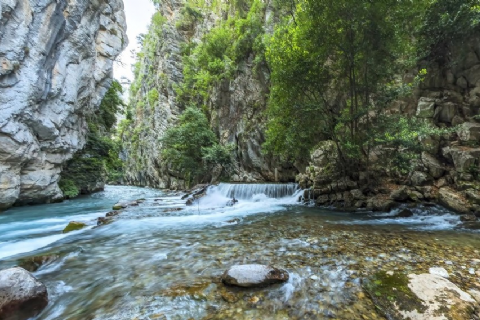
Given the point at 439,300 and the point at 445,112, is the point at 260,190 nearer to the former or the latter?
the point at 445,112

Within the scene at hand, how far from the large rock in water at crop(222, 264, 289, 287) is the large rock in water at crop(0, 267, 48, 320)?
6.70 feet

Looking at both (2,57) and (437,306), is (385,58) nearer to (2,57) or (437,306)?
(437,306)

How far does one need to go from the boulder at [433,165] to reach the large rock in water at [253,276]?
8.21m

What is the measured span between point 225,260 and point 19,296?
246 cm

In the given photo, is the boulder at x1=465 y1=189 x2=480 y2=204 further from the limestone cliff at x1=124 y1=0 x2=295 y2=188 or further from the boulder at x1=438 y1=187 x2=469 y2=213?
the limestone cliff at x1=124 y1=0 x2=295 y2=188

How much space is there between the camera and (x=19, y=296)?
2.22m

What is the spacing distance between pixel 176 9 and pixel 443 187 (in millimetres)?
41376

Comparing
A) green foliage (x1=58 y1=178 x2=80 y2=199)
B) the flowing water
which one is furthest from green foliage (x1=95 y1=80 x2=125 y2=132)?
the flowing water

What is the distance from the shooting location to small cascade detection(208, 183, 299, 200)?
40.9 ft

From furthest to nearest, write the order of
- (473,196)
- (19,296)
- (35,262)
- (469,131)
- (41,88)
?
1. (41,88)
2. (469,131)
3. (473,196)
4. (35,262)
5. (19,296)

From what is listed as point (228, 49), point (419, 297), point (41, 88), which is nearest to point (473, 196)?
point (419, 297)

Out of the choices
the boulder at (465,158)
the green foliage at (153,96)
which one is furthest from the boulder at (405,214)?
the green foliage at (153,96)

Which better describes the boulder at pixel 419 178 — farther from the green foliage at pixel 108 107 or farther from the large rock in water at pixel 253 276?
the green foliage at pixel 108 107

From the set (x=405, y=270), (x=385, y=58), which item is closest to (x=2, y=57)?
(x=405, y=270)
